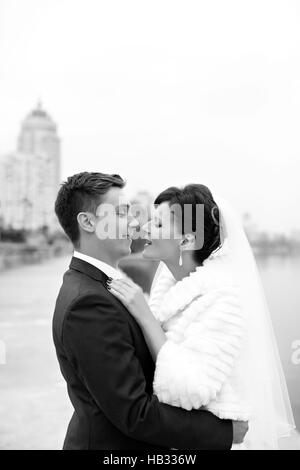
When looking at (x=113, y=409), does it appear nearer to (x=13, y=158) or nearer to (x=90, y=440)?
(x=90, y=440)

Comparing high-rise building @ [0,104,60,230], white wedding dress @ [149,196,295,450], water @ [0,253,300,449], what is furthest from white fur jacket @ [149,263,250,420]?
high-rise building @ [0,104,60,230]

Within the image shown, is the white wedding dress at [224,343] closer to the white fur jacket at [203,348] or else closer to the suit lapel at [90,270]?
the white fur jacket at [203,348]

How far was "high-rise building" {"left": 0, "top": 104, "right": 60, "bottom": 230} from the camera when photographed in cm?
700

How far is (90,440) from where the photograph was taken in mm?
1021

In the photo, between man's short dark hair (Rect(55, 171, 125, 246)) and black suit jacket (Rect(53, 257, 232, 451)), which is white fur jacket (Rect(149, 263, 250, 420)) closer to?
black suit jacket (Rect(53, 257, 232, 451))

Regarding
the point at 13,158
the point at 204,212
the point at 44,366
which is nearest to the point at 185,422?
the point at 204,212

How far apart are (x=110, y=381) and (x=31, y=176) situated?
22.8 ft

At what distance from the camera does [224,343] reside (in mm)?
1031

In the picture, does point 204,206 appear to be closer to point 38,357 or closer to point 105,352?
point 105,352

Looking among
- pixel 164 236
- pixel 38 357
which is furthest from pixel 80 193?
pixel 38 357

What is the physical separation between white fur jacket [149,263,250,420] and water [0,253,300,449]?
2.06 m

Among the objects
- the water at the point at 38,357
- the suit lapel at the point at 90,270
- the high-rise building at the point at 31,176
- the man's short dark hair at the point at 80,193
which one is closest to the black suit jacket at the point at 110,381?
the suit lapel at the point at 90,270

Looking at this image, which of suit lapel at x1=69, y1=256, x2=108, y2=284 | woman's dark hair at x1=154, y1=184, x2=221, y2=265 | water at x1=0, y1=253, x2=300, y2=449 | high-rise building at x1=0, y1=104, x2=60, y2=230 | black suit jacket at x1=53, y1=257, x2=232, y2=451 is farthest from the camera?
high-rise building at x1=0, y1=104, x2=60, y2=230

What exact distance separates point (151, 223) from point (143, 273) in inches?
234
